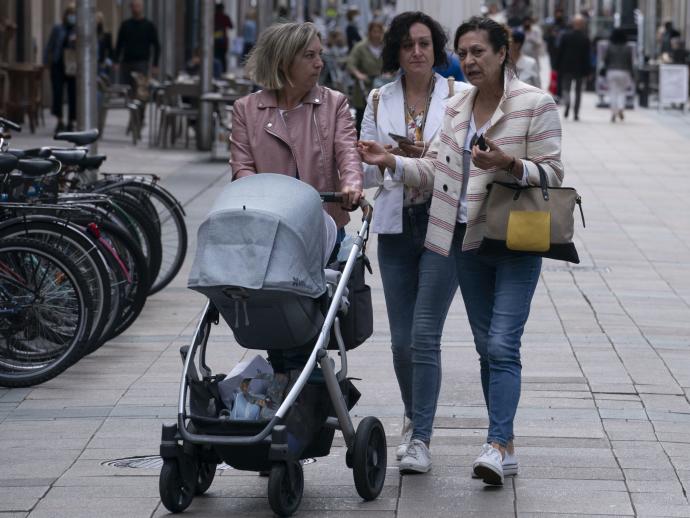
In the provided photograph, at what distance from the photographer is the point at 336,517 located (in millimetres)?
5305

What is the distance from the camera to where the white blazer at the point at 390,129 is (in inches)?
234

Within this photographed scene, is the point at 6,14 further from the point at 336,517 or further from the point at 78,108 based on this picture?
the point at 336,517

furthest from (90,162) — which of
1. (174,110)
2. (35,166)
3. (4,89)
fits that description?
(4,89)

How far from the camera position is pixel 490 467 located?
18.2 feet

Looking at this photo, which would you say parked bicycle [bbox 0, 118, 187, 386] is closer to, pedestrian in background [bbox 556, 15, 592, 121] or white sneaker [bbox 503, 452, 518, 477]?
white sneaker [bbox 503, 452, 518, 477]

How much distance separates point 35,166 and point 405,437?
103 inches

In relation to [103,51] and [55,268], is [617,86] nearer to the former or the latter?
[103,51]

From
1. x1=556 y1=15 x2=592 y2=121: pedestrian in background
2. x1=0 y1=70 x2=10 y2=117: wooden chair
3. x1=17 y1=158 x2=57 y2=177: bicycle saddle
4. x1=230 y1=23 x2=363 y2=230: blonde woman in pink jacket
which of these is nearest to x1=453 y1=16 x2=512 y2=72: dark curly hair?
x1=230 y1=23 x2=363 y2=230: blonde woman in pink jacket

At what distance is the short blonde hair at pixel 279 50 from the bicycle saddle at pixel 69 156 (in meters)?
3.09

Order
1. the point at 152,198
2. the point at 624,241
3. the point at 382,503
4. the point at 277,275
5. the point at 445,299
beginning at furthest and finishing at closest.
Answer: the point at 624,241, the point at 152,198, the point at 445,299, the point at 382,503, the point at 277,275

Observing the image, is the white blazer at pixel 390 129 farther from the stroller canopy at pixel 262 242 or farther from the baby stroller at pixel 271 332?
the stroller canopy at pixel 262 242

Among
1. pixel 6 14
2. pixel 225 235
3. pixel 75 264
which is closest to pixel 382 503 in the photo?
pixel 225 235

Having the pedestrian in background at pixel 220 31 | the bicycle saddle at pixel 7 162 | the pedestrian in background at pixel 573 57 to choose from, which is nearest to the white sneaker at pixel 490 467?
the bicycle saddle at pixel 7 162

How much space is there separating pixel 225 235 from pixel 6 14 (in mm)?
21583
